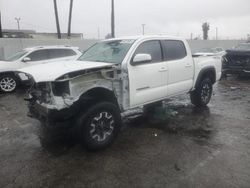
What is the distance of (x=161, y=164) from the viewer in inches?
162

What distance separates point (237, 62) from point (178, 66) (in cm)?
783

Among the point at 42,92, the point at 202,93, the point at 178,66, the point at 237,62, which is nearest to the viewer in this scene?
the point at 42,92

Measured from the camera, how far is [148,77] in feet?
17.5

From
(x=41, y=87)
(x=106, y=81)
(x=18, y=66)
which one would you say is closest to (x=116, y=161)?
(x=106, y=81)

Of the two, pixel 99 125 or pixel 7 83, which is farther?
pixel 7 83

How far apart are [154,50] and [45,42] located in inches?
599

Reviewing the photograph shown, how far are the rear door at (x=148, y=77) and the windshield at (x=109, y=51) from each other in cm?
25

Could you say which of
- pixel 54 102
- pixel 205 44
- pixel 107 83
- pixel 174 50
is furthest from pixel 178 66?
pixel 205 44

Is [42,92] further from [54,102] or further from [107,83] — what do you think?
[107,83]

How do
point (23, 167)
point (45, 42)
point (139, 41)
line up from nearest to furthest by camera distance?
point (23, 167) < point (139, 41) < point (45, 42)

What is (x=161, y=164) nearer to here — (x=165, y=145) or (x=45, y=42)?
(x=165, y=145)

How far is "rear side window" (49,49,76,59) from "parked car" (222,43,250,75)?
725cm

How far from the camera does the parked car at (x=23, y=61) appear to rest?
1003cm

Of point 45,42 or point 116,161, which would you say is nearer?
point 116,161
